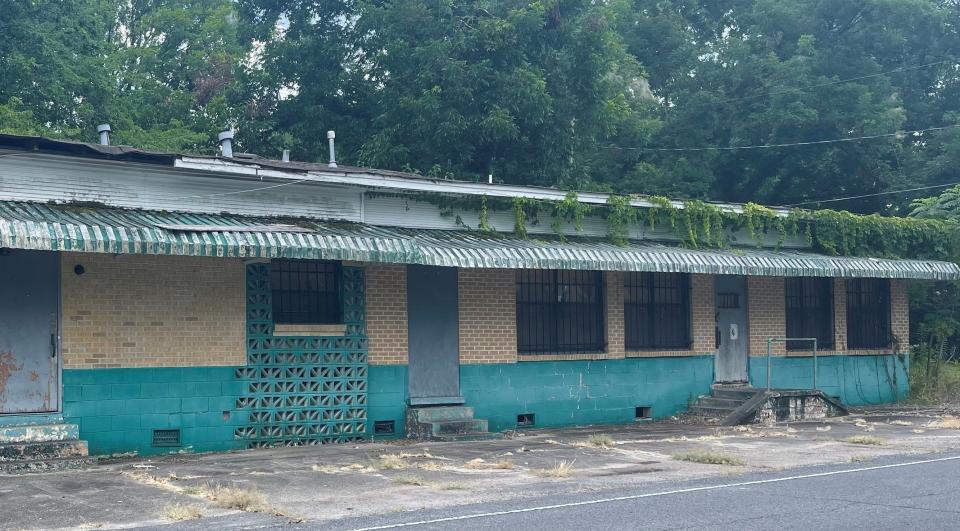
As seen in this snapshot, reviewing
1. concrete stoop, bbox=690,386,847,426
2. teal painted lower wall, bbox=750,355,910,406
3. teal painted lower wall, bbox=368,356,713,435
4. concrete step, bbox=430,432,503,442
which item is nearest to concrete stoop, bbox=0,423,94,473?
teal painted lower wall, bbox=368,356,713,435

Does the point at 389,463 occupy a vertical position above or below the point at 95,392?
below

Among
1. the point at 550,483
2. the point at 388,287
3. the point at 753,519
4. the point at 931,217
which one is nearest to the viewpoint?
the point at 753,519

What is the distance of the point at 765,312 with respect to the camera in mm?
22328

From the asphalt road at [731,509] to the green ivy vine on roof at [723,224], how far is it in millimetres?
7094

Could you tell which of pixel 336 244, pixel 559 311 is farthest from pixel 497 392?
pixel 336 244

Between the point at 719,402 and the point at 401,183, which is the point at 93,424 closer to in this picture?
the point at 401,183

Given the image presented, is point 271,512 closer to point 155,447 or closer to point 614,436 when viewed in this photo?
point 155,447

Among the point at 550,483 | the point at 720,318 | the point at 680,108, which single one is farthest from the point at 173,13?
the point at 550,483

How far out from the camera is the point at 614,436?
17516 millimetres

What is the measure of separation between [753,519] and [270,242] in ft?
23.8

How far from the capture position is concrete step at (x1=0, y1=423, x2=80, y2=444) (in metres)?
13.3

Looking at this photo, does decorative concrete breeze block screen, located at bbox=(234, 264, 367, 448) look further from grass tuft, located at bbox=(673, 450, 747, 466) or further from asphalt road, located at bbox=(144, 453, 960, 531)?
asphalt road, located at bbox=(144, 453, 960, 531)

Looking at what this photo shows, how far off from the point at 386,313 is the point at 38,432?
5485 millimetres

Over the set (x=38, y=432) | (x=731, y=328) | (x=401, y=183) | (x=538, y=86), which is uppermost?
(x=538, y=86)
